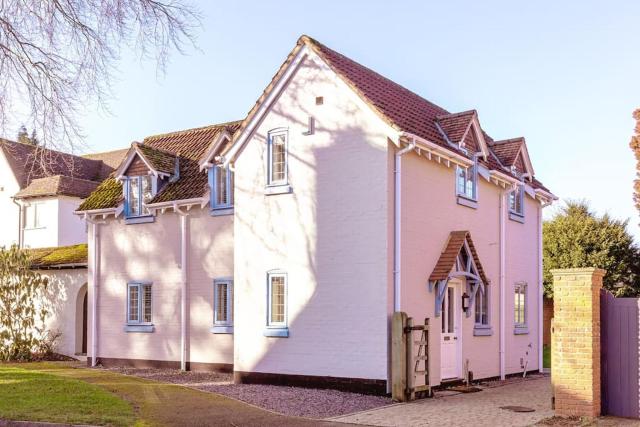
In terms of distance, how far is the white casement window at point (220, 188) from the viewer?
22.3 metres

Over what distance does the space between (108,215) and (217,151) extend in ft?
17.1

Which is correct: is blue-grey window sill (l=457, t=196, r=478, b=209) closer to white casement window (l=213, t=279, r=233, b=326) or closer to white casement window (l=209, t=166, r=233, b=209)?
white casement window (l=209, t=166, r=233, b=209)

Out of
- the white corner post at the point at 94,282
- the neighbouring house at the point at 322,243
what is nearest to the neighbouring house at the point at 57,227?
the white corner post at the point at 94,282

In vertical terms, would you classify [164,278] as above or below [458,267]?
below

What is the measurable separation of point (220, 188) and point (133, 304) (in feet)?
16.8

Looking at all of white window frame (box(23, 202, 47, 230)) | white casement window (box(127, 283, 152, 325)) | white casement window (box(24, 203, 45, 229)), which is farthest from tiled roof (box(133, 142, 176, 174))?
white casement window (box(24, 203, 45, 229))

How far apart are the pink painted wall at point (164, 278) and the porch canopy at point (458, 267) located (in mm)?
6188

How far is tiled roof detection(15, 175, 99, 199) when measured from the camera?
129 feet

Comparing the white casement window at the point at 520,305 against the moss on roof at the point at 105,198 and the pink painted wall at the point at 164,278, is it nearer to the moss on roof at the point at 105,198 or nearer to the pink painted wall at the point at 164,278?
the pink painted wall at the point at 164,278

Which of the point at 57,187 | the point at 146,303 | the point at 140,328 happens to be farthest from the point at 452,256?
the point at 57,187

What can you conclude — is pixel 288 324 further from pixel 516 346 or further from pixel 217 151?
pixel 516 346

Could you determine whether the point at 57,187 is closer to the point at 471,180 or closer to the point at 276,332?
the point at 276,332

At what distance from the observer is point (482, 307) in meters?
22.0

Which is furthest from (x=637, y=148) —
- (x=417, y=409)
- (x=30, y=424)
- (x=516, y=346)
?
(x=30, y=424)
